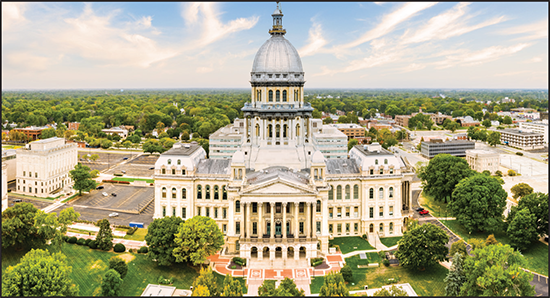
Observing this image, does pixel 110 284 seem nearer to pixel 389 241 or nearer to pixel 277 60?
pixel 389 241

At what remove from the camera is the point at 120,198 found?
118 metres

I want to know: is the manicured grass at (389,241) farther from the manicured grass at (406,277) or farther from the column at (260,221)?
the column at (260,221)

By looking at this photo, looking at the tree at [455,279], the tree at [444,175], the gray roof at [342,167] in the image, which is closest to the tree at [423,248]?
the tree at [455,279]

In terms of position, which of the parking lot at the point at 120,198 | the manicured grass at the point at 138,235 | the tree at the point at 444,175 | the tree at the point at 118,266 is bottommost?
the manicured grass at the point at 138,235

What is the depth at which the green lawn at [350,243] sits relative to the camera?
83.1 m

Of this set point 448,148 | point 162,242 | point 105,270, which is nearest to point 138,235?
point 162,242

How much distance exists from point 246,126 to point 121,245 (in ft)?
132

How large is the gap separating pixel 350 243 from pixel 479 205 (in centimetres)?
2940

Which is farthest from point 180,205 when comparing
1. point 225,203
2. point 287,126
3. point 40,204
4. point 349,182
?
point 40,204

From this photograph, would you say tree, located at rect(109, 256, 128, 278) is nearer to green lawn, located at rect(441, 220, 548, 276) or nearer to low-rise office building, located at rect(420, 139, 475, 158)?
green lawn, located at rect(441, 220, 548, 276)

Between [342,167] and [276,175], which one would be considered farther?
[342,167]

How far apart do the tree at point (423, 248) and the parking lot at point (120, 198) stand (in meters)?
69.8

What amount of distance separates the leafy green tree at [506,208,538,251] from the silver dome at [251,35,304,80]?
55184mm

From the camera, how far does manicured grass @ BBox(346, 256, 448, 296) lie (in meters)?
67.6
